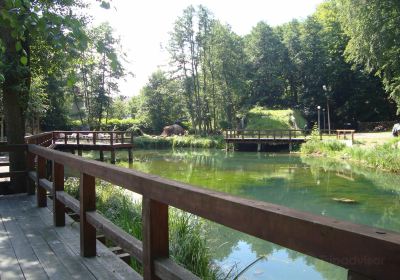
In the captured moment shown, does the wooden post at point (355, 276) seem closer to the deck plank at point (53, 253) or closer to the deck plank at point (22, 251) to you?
the deck plank at point (53, 253)

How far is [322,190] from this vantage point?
Answer: 15359 mm

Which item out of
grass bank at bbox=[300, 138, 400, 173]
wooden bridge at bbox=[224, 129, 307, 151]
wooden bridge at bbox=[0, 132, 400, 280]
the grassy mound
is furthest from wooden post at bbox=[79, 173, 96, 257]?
the grassy mound

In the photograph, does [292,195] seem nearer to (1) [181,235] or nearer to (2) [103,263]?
(1) [181,235]

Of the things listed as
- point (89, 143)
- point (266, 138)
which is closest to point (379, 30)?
point (266, 138)

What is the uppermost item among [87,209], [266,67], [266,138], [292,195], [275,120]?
[266,67]

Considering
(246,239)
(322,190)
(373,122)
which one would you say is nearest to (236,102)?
(373,122)

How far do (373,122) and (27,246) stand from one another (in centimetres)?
4281

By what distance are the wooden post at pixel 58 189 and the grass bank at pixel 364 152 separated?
17.7 m

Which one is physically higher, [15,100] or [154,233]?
[15,100]

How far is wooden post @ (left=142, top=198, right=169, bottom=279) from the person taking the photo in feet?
8.15

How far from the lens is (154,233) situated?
2.48m

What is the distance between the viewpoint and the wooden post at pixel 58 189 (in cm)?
490

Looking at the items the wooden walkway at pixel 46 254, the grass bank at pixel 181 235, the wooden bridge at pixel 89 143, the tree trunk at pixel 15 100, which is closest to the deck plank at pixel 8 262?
the wooden walkway at pixel 46 254

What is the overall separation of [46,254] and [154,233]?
6.33ft
